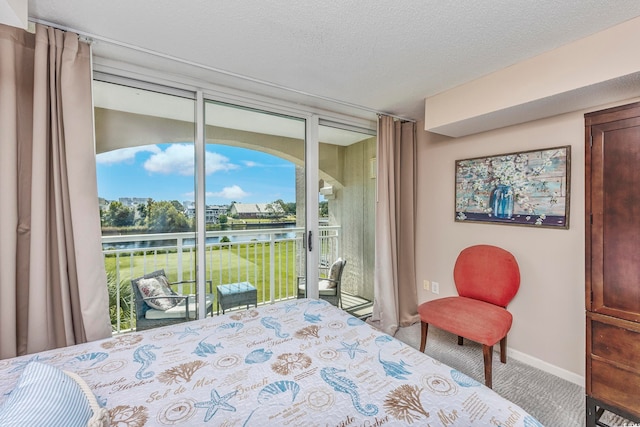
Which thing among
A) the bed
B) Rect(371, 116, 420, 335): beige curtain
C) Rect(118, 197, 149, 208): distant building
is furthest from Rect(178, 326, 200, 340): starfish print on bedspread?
Rect(371, 116, 420, 335): beige curtain

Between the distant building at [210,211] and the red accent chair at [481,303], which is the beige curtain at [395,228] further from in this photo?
the distant building at [210,211]

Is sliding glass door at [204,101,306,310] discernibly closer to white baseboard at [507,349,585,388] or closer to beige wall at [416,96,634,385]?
beige wall at [416,96,634,385]

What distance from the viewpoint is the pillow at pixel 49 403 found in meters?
0.76

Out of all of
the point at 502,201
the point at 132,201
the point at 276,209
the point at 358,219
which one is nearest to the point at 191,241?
the point at 132,201

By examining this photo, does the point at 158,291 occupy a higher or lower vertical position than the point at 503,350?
higher

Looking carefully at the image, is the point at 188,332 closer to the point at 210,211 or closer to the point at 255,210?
the point at 210,211

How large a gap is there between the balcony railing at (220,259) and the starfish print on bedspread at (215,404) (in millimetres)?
1505

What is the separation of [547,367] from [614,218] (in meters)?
1.48

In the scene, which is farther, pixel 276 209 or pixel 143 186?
pixel 276 209

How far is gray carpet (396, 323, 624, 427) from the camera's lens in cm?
183

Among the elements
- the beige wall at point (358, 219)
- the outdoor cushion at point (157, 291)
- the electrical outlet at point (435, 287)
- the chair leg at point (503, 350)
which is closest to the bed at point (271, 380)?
the outdoor cushion at point (157, 291)

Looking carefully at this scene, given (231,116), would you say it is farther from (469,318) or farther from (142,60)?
(469,318)

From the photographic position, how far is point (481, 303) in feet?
7.94

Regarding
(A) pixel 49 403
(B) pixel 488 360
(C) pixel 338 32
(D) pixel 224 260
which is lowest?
(B) pixel 488 360
